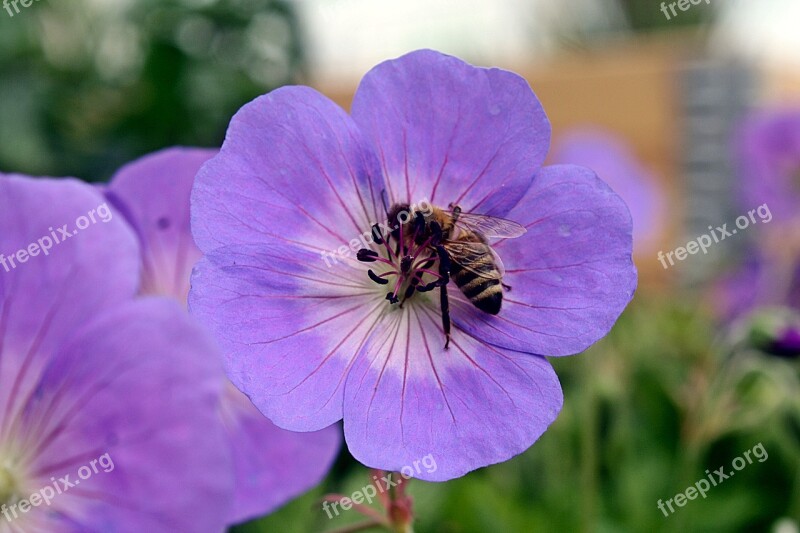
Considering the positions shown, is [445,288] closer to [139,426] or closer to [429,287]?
[429,287]

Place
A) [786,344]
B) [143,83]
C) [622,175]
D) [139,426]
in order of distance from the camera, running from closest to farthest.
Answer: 1. [139,426]
2. [786,344]
3. [143,83]
4. [622,175]

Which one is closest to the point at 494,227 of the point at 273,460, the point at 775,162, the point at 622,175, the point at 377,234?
the point at 377,234

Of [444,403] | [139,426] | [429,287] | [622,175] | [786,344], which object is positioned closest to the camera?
[139,426]

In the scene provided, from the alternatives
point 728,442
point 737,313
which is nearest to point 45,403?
point 728,442

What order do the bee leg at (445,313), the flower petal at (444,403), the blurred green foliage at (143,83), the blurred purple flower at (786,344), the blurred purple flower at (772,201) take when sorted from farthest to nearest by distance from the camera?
the blurred green foliage at (143,83) → the blurred purple flower at (772,201) → the blurred purple flower at (786,344) → the bee leg at (445,313) → the flower petal at (444,403)

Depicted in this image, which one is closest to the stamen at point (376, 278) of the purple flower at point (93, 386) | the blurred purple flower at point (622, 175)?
the purple flower at point (93, 386)

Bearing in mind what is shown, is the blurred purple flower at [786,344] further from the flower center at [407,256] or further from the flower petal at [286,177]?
the flower petal at [286,177]
